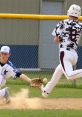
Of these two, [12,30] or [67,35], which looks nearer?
[67,35]

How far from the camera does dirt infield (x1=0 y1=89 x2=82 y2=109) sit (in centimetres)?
1071

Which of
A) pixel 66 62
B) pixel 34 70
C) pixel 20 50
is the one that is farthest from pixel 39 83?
pixel 20 50

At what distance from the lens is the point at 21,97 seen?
11.8m

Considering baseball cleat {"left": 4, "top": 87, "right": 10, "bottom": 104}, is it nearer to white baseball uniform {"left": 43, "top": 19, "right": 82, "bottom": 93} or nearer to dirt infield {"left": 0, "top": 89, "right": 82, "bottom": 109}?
dirt infield {"left": 0, "top": 89, "right": 82, "bottom": 109}

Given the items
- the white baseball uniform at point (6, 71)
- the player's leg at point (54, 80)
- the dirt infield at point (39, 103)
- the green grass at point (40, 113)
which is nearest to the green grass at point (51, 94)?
the green grass at point (40, 113)

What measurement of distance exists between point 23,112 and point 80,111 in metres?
1.09

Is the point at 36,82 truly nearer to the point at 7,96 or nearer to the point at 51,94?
the point at 7,96

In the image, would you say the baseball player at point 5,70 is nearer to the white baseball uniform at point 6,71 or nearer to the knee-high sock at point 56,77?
the white baseball uniform at point 6,71

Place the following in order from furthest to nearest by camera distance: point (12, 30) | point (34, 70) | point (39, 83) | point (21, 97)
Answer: point (12, 30) < point (34, 70) < point (21, 97) < point (39, 83)

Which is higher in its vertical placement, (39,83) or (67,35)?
(67,35)

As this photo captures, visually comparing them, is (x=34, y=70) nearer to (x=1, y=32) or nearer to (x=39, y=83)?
(x=1, y=32)

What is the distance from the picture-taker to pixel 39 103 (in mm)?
11305

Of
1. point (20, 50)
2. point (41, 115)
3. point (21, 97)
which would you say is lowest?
point (20, 50)

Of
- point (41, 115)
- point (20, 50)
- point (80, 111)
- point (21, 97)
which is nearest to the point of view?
point (41, 115)
